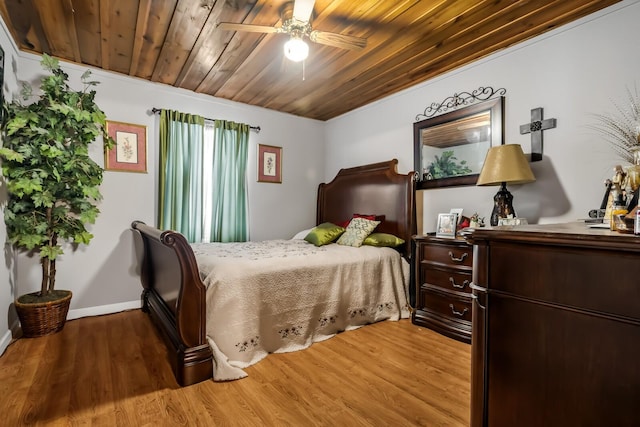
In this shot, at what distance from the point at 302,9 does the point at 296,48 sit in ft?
0.77

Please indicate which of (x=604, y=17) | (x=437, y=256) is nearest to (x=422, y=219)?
(x=437, y=256)

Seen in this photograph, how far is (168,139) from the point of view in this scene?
3.44m

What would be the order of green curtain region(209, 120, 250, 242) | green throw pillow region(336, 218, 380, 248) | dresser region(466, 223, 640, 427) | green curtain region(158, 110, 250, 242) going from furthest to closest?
green curtain region(209, 120, 250, 242), green curtain region(158, 110, 250, 242), green throw pillow region(336, 218, 380, 248), dresser region(466, 223, 640, 427)

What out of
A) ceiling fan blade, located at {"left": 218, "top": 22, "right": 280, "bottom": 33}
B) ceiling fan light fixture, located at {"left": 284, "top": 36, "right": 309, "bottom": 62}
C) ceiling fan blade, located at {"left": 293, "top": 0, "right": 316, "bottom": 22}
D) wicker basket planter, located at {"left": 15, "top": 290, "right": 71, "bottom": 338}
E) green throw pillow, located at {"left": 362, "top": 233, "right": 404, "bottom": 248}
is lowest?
wicker basket planter, located at {"left": 15, "top": 290, "right": 71, "bottom": 338}

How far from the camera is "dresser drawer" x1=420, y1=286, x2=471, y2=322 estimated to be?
8.36 feet

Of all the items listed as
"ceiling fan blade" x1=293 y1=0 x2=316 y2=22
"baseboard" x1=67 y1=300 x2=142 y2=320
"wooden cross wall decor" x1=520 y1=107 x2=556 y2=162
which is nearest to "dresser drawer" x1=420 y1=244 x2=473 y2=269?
"wooden cross wall decor" x1=520 y1=107 x2=556 y2=162

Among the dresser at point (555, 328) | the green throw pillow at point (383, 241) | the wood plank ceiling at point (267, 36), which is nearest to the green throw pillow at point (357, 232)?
the green throw pillow at point (383, 241)

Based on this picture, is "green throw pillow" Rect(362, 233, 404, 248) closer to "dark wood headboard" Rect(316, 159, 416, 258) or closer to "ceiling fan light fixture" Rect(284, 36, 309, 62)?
"dark wood headboard" Rect(316, 159, 416, 258)

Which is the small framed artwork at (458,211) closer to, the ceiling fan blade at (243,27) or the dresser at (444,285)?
the dresser at (444,285)

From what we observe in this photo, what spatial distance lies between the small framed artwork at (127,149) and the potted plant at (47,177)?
0.42 metres

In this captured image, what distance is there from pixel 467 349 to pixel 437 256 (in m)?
0.78

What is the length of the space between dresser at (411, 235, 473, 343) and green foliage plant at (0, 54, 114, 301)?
308cm

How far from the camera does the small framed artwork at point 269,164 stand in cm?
419

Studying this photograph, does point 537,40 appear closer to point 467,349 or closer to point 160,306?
point 467,349
